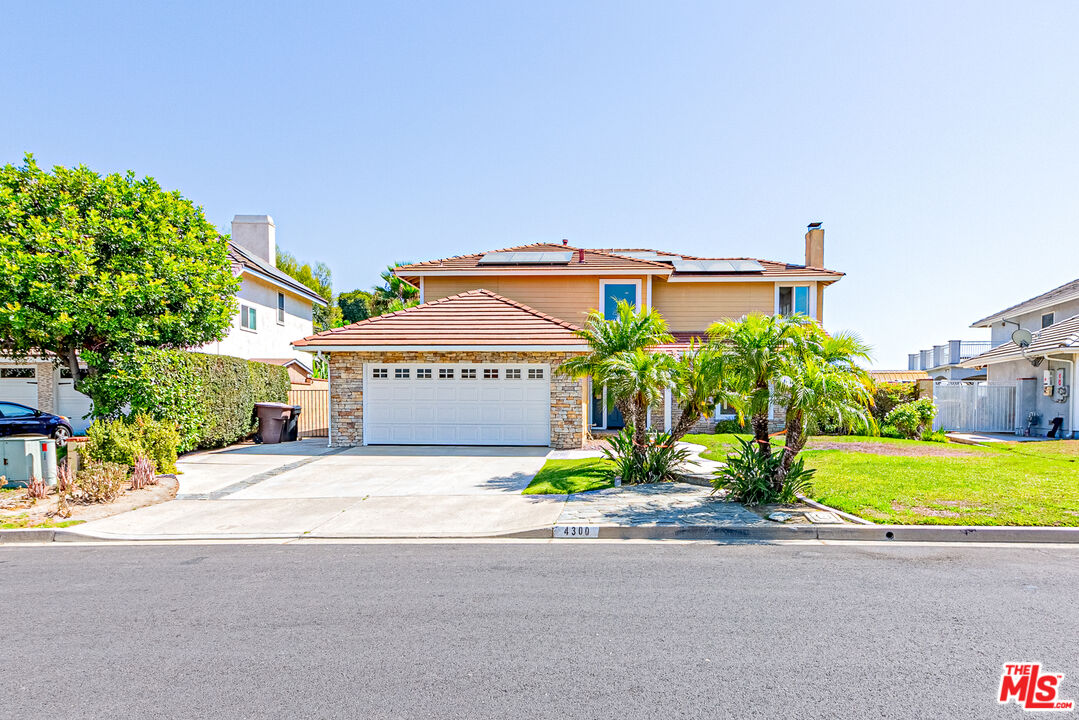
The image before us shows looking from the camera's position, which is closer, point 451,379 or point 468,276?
point 451,379

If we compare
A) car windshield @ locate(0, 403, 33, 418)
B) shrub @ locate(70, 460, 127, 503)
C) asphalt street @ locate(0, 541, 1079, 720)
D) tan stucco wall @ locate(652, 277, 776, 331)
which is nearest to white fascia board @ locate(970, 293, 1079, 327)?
tan stucco wall @ locate(652, 277, 776, 331)

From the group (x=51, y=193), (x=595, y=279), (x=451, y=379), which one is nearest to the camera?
(x=51, y=193)

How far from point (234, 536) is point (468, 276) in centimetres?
1409

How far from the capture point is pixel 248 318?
23.2 metres

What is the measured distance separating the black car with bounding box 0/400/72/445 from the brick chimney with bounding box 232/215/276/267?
11.5 meters

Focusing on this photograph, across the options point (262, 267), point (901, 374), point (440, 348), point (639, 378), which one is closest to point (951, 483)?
point (639, 378)

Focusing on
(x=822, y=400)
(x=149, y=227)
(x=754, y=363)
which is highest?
(x=149, y=227)

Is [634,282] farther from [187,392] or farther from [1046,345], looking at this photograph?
[187,392]

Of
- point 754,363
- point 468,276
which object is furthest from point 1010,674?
point 468,276

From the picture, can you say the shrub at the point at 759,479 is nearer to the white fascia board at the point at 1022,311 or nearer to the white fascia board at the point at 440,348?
the white fascia board at the point at 440,348

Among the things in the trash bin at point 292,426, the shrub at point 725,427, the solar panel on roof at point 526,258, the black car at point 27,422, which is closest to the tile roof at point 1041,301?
the shrub at point 725,427

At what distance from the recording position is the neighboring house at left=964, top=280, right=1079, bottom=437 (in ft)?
57.8

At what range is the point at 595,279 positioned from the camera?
2025 cm

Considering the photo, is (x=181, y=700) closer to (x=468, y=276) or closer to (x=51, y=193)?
(x=51, y=193)
